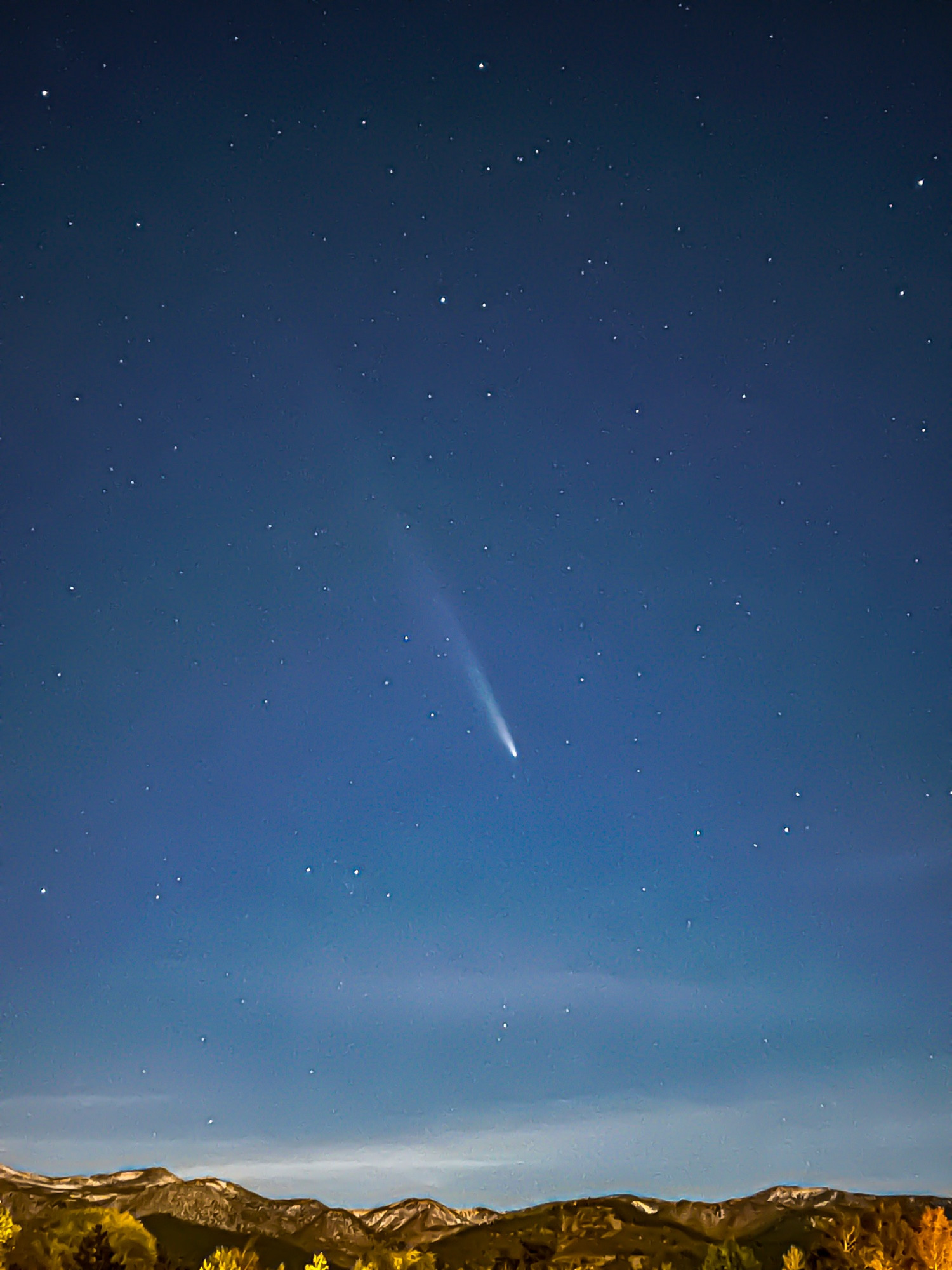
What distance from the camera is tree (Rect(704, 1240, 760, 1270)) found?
152ft

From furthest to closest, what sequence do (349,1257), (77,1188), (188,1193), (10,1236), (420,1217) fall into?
(420,1217) < (349,1257) < (188,1193) < (77,1188) < (10,1236)

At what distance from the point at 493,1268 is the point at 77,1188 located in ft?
68.6

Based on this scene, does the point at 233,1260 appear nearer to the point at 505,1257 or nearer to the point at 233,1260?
the point at 233,1260

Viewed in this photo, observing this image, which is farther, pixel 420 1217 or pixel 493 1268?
pixel 420 1217

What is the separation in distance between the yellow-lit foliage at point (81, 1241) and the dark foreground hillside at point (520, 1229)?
4.23ft

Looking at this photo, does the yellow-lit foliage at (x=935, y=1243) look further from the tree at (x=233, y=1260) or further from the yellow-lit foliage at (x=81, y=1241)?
the yellow-lit foliage at (x=81, y=1241)

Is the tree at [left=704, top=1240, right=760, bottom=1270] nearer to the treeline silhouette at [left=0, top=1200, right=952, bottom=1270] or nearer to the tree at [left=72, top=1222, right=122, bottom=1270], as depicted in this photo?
the treeline silhouette at [left=0, top=1200, right=952, bottom=1270]

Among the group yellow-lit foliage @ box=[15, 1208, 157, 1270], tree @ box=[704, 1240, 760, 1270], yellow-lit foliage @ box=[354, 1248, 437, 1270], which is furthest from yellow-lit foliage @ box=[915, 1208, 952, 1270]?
yellow-lit foliage @ box=[15, 1208, 157, 1270]

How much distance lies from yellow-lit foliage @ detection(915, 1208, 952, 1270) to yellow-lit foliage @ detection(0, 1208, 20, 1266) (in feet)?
121

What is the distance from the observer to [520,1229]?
5612 cm

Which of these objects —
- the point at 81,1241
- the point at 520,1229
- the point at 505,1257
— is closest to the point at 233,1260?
the point at 81,1241

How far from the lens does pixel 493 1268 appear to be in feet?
151

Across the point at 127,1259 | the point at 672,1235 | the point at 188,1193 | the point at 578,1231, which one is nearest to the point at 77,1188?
the point at 188,1193

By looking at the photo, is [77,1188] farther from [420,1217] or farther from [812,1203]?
[812,1203]
